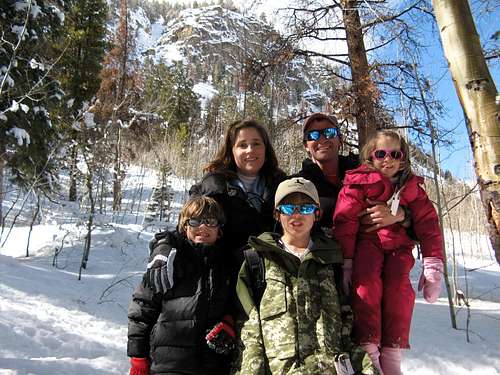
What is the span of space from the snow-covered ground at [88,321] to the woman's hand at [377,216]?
254 cm

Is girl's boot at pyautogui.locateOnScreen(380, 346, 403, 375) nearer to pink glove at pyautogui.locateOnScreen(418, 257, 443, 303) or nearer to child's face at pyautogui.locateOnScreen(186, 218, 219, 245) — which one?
pink glove at pyautogui.locateOnScreen(418, 257, 443, 303)

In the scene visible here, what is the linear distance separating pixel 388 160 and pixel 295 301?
0.99 metres

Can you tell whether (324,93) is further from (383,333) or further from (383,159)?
(383,333)

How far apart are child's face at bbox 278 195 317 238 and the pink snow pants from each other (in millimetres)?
328

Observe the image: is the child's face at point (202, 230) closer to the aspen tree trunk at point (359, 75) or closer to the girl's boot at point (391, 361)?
the girl's boot at point (391, 361)

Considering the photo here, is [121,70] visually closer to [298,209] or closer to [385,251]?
[298,209]

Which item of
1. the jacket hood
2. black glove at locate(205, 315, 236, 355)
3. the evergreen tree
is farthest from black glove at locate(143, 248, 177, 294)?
the evergreen tree

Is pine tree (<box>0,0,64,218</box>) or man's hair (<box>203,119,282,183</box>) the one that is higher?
pine tree (<box>0,0,64,218</box>)

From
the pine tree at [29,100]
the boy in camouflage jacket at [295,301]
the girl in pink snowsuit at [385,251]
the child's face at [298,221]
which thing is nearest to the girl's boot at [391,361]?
the girl in pink snowsuit at [385,251]

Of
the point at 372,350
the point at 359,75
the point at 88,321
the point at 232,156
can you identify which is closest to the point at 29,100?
the point at 88,321

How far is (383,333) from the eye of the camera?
1.98 meters

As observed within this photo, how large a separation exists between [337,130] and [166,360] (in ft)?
5.90

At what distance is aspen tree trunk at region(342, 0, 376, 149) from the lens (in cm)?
591

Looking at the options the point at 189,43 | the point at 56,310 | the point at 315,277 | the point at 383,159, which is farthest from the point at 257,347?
the point at 189,43
